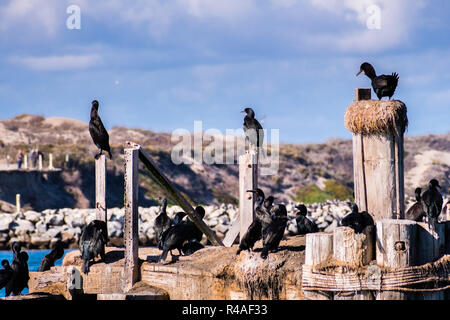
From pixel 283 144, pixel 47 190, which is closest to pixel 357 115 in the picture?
pixel 47 190

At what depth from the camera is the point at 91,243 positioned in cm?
1175

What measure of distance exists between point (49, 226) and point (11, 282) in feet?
61.8

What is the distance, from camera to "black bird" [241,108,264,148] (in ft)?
42.7

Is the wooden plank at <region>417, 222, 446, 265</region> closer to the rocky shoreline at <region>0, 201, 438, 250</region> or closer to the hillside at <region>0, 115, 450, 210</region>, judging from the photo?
the rocky shoreline at <region>0, 201, 438, 250</region>

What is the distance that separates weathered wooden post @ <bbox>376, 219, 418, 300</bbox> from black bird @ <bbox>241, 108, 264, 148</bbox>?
447 centimetres

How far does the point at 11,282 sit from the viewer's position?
12.4m

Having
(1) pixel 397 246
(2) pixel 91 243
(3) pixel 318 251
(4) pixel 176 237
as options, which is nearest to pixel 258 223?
(4) pixel 176 237

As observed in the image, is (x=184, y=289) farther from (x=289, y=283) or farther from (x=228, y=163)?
(x=228, y=163)

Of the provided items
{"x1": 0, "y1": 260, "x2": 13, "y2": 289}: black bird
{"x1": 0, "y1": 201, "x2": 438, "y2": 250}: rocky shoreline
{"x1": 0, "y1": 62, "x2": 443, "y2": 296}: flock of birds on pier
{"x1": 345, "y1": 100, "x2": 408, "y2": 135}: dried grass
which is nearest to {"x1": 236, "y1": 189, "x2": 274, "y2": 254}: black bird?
{"x1": 0, "y1": 62, "x2": 443, "y2": 296}: flock of birds on pier

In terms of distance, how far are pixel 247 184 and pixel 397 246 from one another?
140 inches

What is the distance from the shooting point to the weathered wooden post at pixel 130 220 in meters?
11.4

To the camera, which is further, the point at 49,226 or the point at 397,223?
the point at 49,226

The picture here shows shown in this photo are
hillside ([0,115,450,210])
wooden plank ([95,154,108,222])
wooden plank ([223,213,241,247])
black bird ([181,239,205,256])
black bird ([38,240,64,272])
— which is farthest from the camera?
hillside ([0,115,450,210])

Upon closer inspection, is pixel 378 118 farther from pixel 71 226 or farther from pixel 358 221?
pixel 71 226
